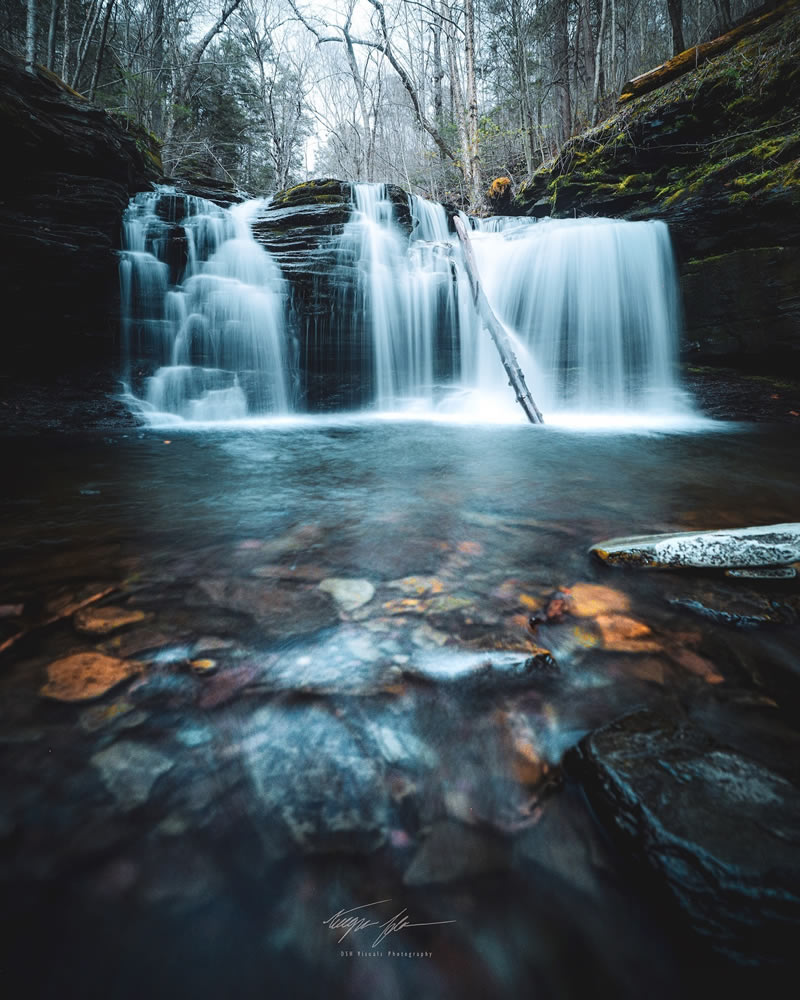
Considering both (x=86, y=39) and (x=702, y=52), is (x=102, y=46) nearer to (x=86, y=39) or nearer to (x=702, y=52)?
(x=86, y=39)

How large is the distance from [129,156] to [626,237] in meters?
9.41

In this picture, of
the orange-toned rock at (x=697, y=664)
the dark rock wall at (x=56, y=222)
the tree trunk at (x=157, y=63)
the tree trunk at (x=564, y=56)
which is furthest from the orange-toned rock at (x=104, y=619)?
the tree trunk at (x=157, y=63)

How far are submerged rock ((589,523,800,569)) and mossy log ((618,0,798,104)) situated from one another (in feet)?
36.2

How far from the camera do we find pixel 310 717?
1.27m

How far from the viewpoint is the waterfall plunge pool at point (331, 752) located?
0.78 meters

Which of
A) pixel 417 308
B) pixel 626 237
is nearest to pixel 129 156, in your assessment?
pixel 417 308

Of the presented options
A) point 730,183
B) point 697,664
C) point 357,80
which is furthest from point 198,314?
point 357,80

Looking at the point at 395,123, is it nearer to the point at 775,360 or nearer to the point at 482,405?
the point at 482,405

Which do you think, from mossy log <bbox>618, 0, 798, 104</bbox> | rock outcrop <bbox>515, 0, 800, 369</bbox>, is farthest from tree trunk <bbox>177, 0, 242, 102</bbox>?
rock outcrop <bbox>515, 0, 800, 369</bbox>

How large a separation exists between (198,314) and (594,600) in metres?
8.53

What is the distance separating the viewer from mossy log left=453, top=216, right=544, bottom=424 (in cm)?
620

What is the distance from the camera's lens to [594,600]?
1.88m

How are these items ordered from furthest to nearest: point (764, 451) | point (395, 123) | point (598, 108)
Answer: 1. point (395, 123)
2. point (598, 108)
3. point (764, 451)

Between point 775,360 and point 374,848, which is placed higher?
point 775,360
